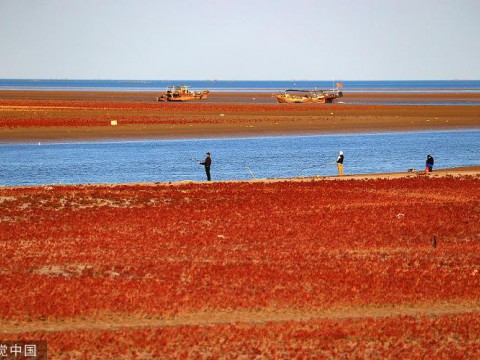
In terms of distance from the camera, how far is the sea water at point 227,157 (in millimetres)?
48938

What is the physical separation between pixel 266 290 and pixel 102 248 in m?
6.86

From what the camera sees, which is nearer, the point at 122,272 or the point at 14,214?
the point at 122,272

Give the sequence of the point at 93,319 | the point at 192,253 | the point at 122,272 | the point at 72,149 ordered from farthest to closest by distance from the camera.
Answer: the point at 72,149, the point at 192,253, the point at 122,272, the point at 93,319

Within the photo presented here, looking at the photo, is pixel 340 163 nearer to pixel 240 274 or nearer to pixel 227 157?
pixel 227 157

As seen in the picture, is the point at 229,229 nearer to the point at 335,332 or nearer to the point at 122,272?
the point at 122,272

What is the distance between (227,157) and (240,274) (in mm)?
36090

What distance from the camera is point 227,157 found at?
58344 mm

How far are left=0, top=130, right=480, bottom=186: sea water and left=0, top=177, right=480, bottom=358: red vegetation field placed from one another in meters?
12.8

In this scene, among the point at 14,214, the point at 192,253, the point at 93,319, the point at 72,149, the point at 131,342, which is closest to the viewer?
the point at 131,342

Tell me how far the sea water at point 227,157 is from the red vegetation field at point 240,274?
504 inches

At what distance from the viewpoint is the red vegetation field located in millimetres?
17391

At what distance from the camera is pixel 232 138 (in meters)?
74.5

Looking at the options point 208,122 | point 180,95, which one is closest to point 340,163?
point 208,122

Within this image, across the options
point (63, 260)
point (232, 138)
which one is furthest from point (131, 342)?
point (232, 138)
